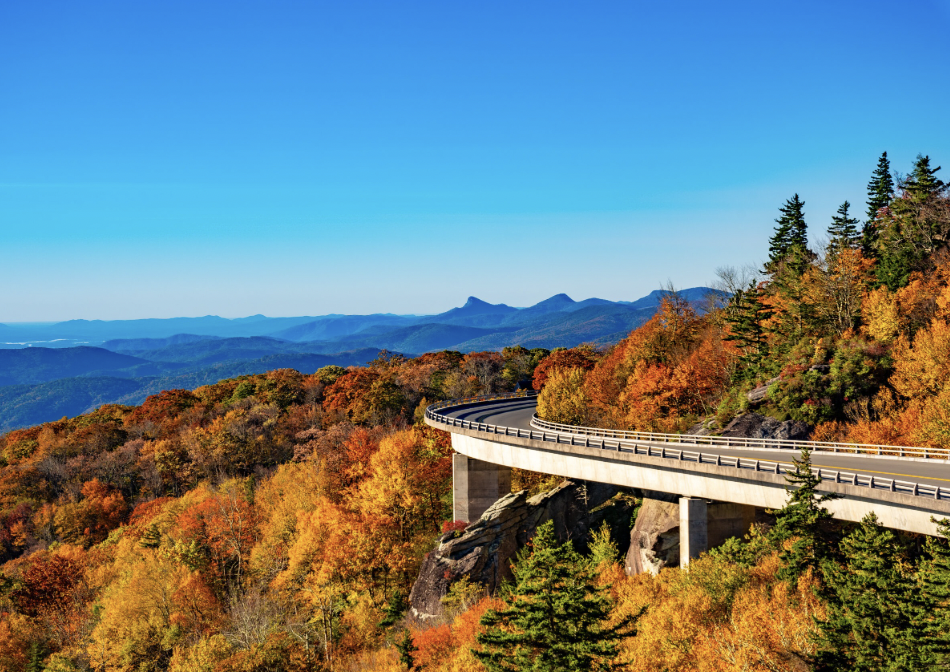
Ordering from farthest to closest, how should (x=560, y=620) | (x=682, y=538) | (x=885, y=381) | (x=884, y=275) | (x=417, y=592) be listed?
(x=884, y=275)
(x=885, y=381)
(x=417, y=592)
(x=682, y=538)
(x=560, y=620)

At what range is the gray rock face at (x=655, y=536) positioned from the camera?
44344 millimetres

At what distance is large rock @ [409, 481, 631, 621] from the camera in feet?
170

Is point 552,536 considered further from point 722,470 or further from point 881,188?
point 881,188

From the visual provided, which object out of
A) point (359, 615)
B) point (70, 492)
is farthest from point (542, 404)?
point (70, 492)

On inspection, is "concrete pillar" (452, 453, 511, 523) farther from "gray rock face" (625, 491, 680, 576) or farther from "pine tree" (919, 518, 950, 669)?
"pine tree" (919, 518, 950, 669)

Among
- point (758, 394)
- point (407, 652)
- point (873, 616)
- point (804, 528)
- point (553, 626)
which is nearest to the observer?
point (873, 616)

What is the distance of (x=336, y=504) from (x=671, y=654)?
43652 mm

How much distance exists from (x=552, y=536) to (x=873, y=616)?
40.7ft

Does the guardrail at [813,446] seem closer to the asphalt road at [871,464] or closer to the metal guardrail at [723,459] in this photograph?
the metal guardrail at [723,459]

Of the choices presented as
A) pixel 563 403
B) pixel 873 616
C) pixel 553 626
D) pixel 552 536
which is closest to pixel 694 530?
pixel 552 536

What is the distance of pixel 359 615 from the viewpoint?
5531 centimetres

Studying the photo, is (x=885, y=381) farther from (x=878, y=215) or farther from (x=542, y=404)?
(x=878, y=215)

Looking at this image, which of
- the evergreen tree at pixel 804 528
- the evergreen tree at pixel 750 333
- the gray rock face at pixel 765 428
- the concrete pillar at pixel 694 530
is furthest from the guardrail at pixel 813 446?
the evergreen tree at pixel 750 333

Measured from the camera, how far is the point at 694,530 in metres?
40.4
